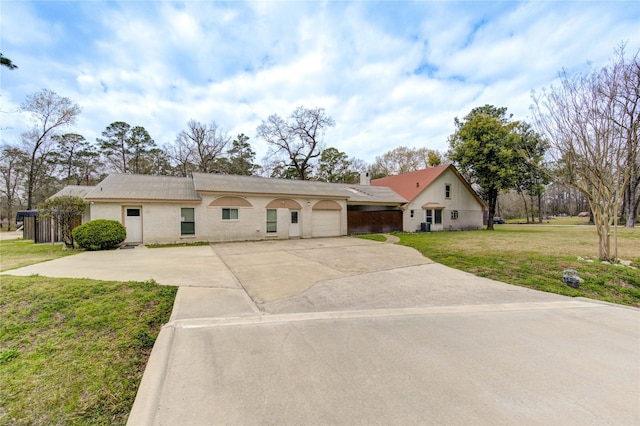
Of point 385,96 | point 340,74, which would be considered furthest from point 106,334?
point 385,96

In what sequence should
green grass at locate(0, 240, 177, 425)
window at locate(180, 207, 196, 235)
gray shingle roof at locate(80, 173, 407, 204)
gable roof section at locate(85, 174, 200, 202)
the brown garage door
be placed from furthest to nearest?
the brown garage door
window at locate(180, 207, 196, 235)
gray shingle roof at locate(80, 173, 407, 204)
gable roof section at locate(85, 174, 200, 202)
green grass at locate(0, 240, 177, 425)

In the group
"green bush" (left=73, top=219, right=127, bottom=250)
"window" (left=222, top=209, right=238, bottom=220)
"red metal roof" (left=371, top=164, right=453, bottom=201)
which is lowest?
"green bush" (left=73, top=219, right=127, bottom=250)

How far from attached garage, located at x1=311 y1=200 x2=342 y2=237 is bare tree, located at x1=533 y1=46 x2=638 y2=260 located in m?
11.9

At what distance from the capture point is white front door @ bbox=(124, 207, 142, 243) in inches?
526

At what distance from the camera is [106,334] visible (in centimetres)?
365

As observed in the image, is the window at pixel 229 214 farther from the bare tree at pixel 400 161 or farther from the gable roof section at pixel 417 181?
the bare tree at pixel 400 161

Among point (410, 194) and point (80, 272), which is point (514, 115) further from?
point (80, 272)

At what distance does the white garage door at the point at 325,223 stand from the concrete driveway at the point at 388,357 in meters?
11.4

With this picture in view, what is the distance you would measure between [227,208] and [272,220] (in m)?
2.77

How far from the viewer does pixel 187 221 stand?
14.4m

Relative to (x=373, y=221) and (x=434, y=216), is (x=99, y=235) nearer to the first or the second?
(x=373, y=221)

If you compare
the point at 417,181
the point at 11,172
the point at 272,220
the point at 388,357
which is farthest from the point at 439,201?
the point at 11,172

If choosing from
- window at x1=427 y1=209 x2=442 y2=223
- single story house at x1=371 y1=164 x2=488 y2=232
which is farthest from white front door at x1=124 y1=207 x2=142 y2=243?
window at x1=427 y1=209 x2=442 y2=223

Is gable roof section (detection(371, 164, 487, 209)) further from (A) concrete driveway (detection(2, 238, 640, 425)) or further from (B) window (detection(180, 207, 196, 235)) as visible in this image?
(A) concrete driveway (detection(2, 238, 640, 425))
